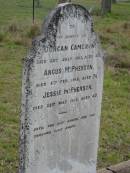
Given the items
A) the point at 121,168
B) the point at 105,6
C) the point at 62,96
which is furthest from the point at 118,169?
the point at 105,6

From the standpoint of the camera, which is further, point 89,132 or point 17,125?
point 17,125

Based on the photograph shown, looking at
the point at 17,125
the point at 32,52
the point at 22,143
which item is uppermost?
the point at 32,52

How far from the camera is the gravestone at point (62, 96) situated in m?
4.39

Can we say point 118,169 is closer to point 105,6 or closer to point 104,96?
point 104,96

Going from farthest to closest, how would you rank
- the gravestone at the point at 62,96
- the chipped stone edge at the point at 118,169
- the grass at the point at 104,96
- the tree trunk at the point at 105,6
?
the tree trunk at the point at 105,6, the grass at the point at 104,96, the chipped stone edge at the point at 118,169, the gravestone at the point at 62,96

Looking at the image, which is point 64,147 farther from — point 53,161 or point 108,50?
point 108,50

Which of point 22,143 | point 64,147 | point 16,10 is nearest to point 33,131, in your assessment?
point 22,143

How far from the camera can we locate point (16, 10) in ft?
78.2

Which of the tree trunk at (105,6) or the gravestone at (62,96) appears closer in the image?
the gravestone at (62,96)

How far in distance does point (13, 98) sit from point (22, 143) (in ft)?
12.0

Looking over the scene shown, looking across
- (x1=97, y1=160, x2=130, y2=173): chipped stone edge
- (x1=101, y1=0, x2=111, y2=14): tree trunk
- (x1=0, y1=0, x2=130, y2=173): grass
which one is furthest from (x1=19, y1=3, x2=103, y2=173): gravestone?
(x1=101, y1=0, x2=111, y2=14): tree trunk

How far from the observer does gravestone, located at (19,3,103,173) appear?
4391 millimetres

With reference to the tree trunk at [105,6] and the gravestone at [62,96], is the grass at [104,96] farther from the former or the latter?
the tree trunk at [105,6]

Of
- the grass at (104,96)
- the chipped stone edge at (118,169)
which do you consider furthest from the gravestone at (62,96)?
the grass at (104,96)
